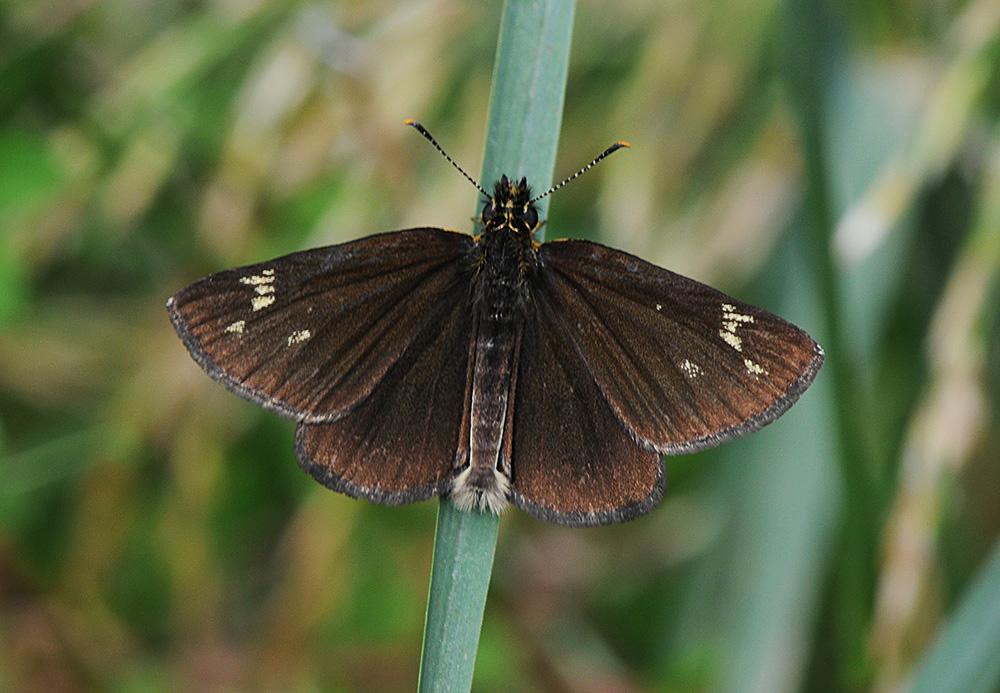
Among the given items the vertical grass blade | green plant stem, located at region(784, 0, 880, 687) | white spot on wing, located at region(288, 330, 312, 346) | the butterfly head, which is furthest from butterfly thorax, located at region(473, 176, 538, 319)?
the vertical grass blade

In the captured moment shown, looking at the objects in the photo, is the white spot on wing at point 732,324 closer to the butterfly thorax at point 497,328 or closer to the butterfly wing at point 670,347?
the butterfly wing at point 670,347

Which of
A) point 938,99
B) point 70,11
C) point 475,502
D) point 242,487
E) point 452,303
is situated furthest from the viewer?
point 242,487

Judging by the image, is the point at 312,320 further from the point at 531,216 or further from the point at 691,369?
the point at 691,369

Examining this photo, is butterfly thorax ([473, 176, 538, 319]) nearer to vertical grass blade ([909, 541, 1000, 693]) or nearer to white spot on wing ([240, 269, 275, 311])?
white spot on wing ([240, 269, 275, 311])

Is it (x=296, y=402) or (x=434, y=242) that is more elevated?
(x=434, y=242)

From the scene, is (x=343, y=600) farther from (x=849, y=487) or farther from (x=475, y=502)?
(x=849, y=487)

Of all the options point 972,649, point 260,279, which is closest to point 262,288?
point 260,279

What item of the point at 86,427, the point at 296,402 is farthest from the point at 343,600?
the point at 296,402
